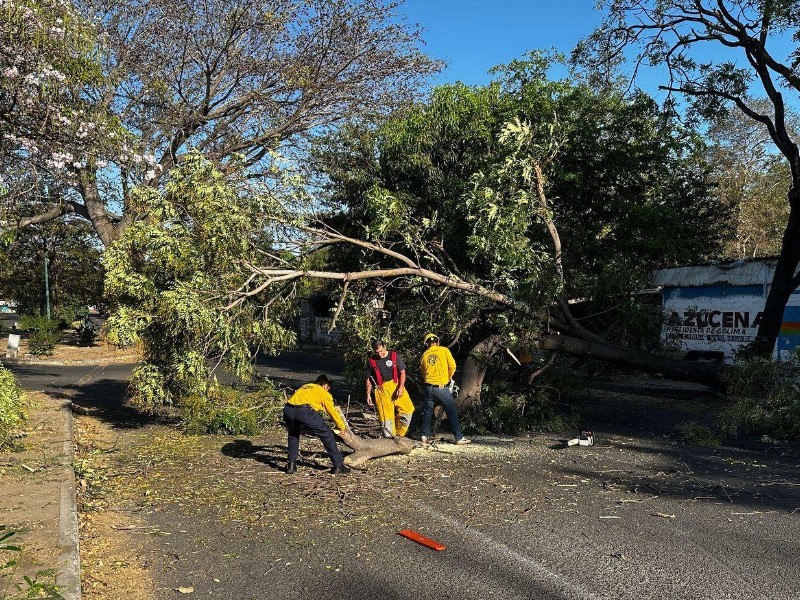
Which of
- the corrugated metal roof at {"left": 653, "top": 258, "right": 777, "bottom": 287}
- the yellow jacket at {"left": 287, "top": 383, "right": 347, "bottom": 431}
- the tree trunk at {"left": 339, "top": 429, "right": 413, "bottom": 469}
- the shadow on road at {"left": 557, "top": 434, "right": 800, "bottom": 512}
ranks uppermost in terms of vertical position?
the corrugated metal roof at {"left": 653, "top": 258, "right": 777, "bottom": 287}

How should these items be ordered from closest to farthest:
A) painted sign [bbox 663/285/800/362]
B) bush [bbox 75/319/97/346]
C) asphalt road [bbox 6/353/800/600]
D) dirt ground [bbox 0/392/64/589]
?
asphalt road [bbox 6/353/800/600]
dirt ground [bbox 0/392/64/589]
painted sign [bbox 663/285/800/362]
bush [bbox 75/319/97/346]

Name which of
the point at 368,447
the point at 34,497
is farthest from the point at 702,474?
the point at 34,497

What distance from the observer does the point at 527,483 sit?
7453 mm

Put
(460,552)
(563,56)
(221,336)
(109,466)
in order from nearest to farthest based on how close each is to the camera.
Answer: (460,552), (109,466), (221,336), (563,56)

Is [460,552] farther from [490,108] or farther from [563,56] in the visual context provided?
[563,56]

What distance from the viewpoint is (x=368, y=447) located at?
8609 millimetres

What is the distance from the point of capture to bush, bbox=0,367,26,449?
8.05 m

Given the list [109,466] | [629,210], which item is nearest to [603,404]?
[629,210]

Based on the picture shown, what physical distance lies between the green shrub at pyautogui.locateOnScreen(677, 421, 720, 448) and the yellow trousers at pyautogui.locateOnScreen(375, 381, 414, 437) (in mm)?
3921

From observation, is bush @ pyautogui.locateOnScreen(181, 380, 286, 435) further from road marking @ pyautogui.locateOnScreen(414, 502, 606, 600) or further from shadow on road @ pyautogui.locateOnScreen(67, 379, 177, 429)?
road marking @ pyautogui.locateOnScreen(414, 502, 606, 600)

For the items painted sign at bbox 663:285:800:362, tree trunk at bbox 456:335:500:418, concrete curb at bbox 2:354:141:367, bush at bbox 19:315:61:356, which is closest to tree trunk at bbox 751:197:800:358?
painted sign at bbox 663:285:800:362

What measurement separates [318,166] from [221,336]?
7.28 metres

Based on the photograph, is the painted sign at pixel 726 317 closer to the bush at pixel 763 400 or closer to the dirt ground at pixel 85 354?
the bush at pixel 763 400

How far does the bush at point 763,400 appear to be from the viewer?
9938 mm
